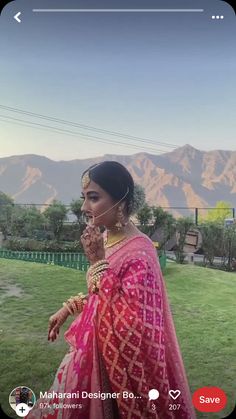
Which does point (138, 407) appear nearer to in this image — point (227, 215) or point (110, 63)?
point (227, 215)

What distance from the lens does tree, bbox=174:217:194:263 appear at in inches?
42.7

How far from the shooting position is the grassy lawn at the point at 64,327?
1.00 metres

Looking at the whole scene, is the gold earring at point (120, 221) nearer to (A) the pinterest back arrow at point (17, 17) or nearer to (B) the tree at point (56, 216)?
(B) the tree at point (56, 216)

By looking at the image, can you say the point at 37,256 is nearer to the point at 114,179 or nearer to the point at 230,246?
the point at 114,179

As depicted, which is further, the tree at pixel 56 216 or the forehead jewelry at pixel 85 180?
the tree at pixel 56 216

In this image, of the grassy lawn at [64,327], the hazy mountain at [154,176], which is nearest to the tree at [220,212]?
the hazy mountain at [154,176]

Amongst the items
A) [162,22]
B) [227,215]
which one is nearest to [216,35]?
[162,22]

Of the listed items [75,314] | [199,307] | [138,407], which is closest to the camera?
[138,407]

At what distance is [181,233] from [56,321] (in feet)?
1.38

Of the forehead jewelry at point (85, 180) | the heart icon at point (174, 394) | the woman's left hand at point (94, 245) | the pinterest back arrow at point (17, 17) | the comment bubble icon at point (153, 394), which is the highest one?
the pinterest back arrow at point (17, 17)

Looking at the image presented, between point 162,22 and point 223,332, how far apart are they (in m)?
0.84

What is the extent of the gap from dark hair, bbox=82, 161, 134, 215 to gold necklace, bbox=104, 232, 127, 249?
0.06 m

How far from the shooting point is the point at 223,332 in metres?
1.04

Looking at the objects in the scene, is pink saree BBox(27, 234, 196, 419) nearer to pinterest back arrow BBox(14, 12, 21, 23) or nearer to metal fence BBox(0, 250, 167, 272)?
metal fence BBox(0, 250, 167, 272)
